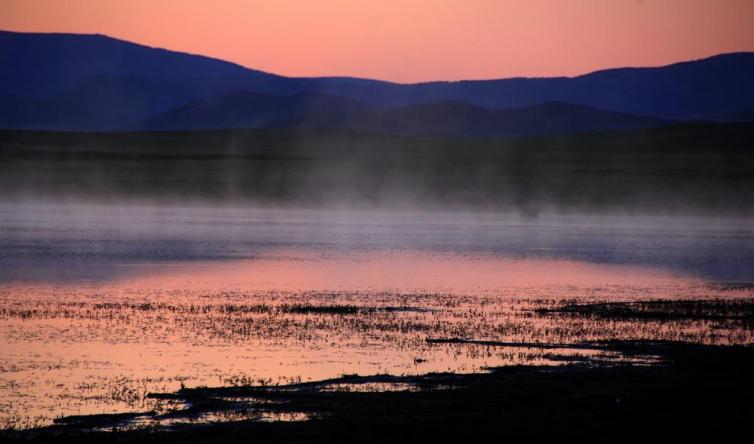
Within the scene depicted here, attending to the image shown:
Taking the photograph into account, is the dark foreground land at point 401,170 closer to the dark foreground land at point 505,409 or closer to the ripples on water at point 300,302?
the ripples on water at point 300,302

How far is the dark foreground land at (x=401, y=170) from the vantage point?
11344cm

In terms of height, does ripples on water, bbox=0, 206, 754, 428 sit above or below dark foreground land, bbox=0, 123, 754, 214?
below

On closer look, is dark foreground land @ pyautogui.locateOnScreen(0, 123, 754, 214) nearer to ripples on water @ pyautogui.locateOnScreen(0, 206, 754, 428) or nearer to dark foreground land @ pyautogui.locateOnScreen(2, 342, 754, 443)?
ripples on water @ pyautogui.locateOnScreen(0, 206, 754, 428)

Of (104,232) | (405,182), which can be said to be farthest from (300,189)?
(104,232)

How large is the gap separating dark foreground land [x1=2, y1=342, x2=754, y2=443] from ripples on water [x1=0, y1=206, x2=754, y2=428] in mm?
1310

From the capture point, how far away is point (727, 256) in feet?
189

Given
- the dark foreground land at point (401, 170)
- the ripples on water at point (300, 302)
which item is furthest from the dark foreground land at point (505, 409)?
the dark foreground land at point (401, 170)

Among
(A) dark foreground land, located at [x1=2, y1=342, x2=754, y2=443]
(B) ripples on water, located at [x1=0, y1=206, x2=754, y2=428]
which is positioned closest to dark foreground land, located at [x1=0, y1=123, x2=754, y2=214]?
(B) ripples on water, located at [x1=0, y1=206, x2=754, y2=428]

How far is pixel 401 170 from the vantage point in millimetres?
128125

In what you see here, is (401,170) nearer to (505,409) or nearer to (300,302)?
(300,302)

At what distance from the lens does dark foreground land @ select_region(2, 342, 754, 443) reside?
16562mm

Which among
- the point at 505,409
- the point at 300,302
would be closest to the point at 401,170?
the point at 300,302

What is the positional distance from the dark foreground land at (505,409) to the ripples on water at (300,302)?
4.30 feet

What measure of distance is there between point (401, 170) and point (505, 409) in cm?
11007
